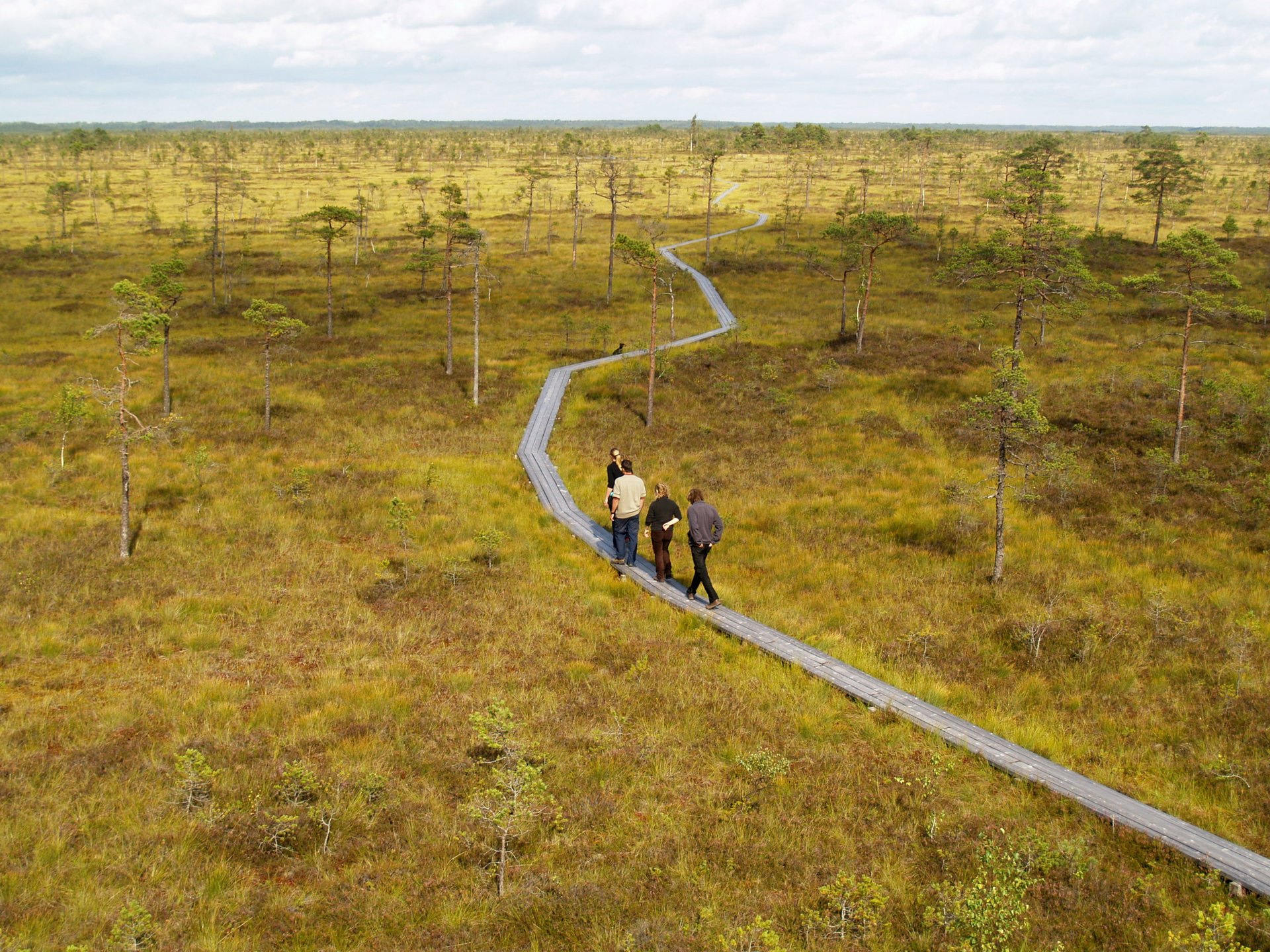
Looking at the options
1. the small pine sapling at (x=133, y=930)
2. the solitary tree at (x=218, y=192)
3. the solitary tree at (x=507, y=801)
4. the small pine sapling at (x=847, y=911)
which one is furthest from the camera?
the solitary tree at (x=218, y=192)

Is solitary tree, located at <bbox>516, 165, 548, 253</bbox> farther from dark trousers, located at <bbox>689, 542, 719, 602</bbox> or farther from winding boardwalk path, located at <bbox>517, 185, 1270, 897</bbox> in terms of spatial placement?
dark trousers, located at <bbox>689, 542, 719, 602</bbox>

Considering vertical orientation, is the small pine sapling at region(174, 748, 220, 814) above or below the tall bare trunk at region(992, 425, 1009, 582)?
below

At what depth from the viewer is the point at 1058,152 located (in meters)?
53.8

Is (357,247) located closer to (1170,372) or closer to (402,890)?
(1170,372)

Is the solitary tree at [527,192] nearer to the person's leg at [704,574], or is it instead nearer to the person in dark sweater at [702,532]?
the person in dark sweater at [702,532]

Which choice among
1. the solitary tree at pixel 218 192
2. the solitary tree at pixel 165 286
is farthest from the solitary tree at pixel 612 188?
the solitary tree at pixel 218 192

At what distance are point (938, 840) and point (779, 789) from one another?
161cm

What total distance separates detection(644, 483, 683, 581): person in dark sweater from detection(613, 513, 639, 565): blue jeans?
81cm

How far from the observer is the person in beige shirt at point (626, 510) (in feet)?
44.5

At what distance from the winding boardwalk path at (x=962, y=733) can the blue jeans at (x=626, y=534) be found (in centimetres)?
29

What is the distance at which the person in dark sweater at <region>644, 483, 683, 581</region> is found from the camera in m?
12.8

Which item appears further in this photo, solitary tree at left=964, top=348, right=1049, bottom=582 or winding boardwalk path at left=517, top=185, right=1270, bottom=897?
solitary tree at left=964, top=348, right=1049, bottom=582

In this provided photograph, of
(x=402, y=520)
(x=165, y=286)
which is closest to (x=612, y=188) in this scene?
(x=165, y=286)

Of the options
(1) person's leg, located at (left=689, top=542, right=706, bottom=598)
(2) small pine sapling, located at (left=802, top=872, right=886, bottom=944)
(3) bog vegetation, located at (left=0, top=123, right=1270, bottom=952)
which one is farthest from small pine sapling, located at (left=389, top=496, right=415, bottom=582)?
(2) small pine sapling, located at (left=802, top=872, right=886, bottom=944)
